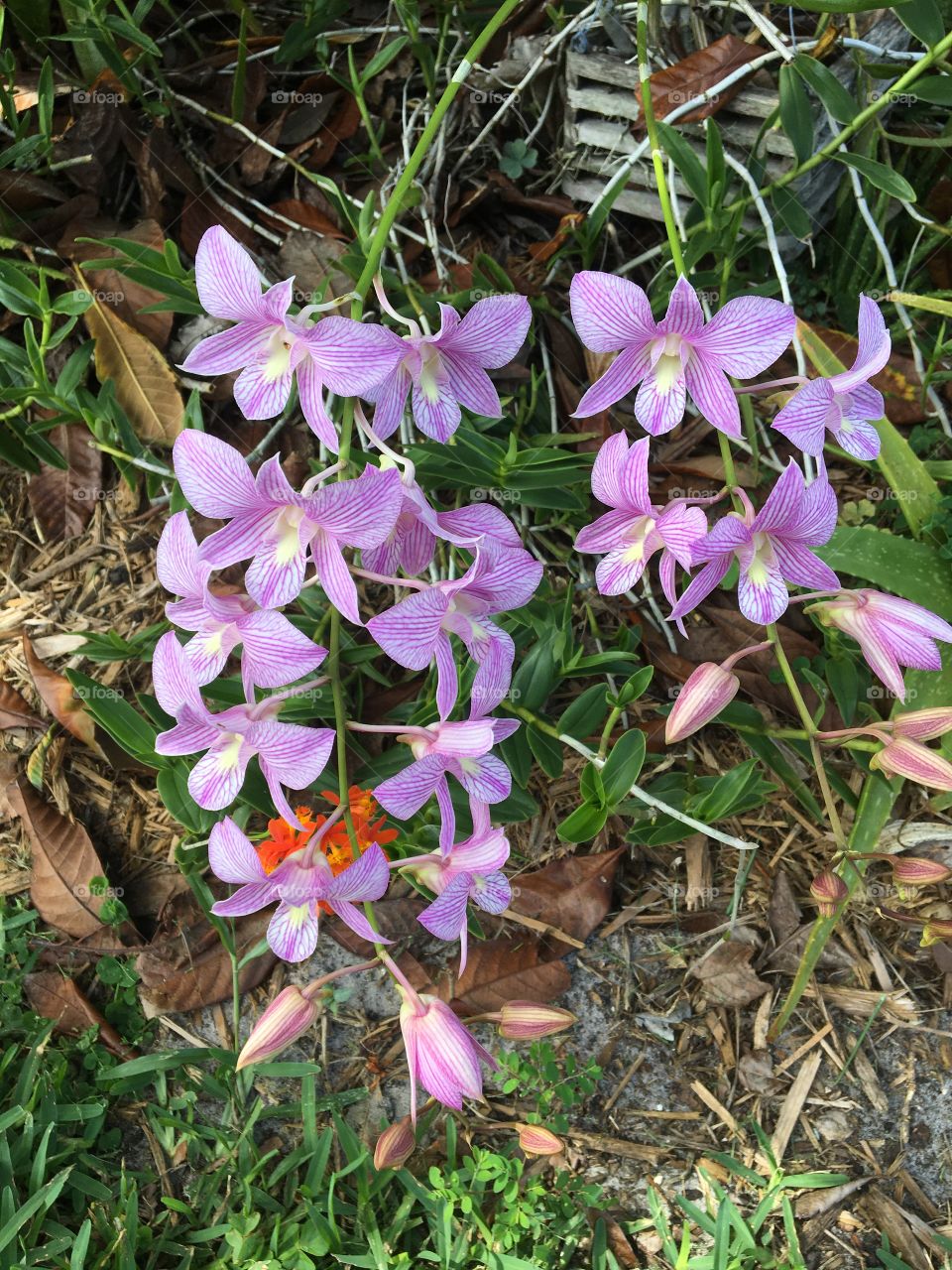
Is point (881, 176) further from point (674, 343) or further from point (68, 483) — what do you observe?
point (68, 483)

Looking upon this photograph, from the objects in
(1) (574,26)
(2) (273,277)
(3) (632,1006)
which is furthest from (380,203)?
(3) (632,1006)

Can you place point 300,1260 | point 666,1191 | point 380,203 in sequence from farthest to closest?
point 380,203
point 666,1191
point 300,1260

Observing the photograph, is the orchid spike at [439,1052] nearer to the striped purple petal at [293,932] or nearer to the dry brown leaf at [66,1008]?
the striped purple petal at [293,932]

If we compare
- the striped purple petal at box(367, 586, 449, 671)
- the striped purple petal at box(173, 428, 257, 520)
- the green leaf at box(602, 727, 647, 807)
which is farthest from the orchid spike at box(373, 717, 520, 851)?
the striped purple petal at box(173, 428, 257, 520)

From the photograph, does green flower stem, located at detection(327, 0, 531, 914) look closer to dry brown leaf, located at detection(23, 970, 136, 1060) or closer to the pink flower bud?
the pink flower bud

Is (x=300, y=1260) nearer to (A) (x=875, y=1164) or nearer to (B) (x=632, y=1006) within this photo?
(B) (x=632, y=1006)

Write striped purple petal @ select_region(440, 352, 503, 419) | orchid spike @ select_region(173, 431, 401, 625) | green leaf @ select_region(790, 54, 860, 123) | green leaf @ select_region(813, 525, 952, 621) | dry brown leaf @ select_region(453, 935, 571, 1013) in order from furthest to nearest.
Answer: dry brown leaf @ select_region(453, 935, 571, 1013) → green leaf @ select_region(813, 525, 952, 621) → green leaf @ select_region(790, 54, 860, 123) → striped purple petal @ select_region(440, 352, 503, 419) → orchid spike @ select_region(173, 431, 401, 625)

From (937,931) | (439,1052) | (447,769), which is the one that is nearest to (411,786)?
(447,769)
